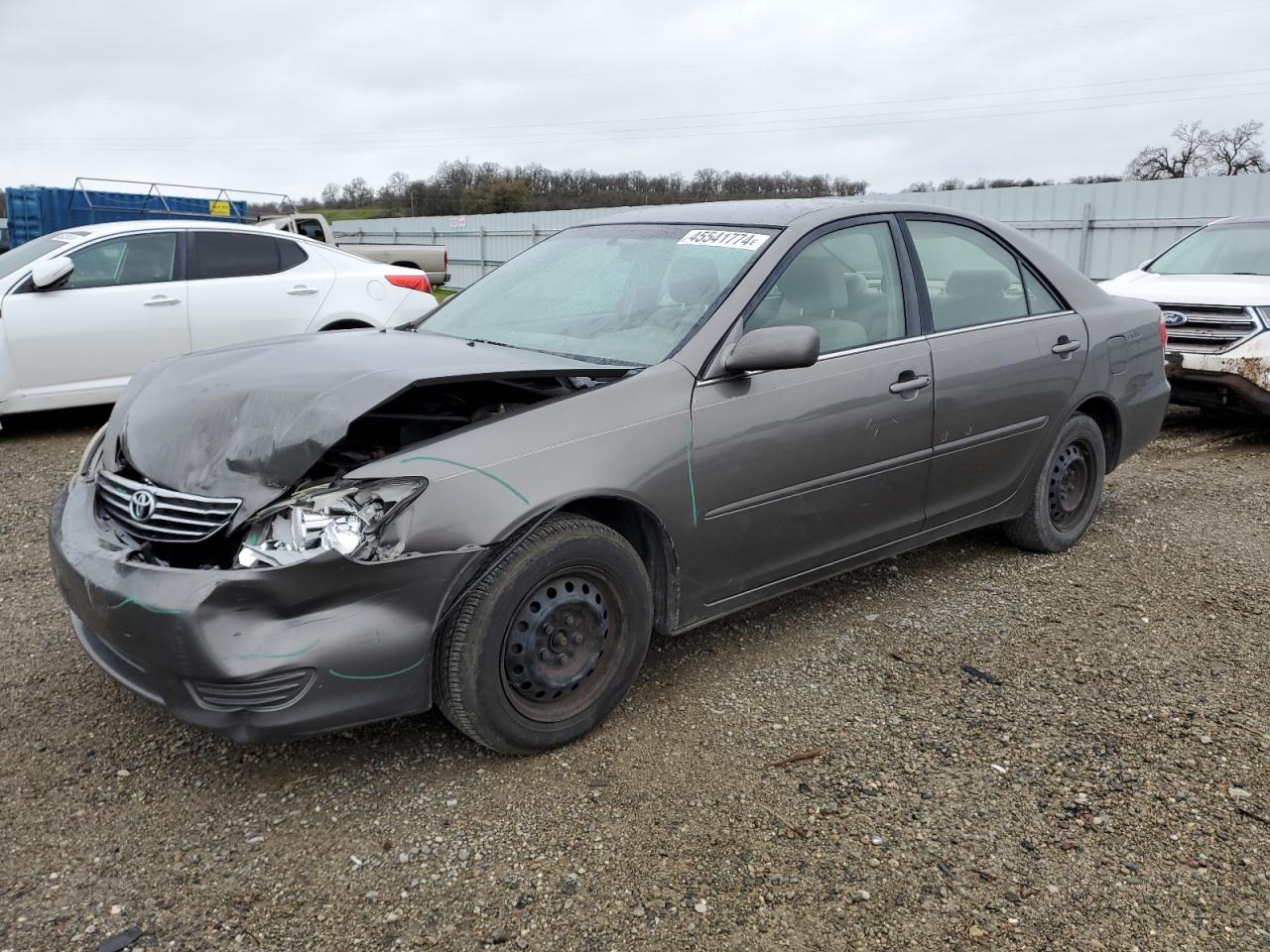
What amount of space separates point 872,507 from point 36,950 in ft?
9.72

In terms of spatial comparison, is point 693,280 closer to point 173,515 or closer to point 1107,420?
point 173,515

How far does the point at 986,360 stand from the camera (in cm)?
435

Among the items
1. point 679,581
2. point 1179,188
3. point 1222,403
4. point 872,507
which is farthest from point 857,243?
point 1179,188

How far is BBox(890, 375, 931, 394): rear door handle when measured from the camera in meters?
3.96

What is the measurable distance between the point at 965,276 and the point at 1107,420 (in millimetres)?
1316

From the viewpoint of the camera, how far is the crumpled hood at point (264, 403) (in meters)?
2.81

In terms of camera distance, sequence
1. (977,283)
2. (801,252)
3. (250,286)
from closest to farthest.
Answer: (801,252), (977,283), (250,286)

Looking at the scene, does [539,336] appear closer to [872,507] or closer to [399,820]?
[872,507]

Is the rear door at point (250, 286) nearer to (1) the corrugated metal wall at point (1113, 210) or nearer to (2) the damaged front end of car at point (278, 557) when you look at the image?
(1) the corrugated metal wall at point (1113, 210)

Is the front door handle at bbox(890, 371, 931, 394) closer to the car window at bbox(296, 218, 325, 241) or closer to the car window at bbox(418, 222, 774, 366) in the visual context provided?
the car window at bbox(418, 222, 774, 366)

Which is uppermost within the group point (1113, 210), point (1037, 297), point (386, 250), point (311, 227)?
point (311, 227)

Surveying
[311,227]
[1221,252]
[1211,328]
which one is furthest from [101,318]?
[311,227]

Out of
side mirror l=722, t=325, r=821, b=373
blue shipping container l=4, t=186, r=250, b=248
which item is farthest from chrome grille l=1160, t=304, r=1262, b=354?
blue shipping container l=4, t=186, r=250, b=248

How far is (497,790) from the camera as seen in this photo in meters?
2.97
